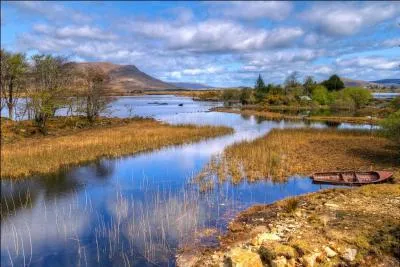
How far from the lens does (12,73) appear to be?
146 ft

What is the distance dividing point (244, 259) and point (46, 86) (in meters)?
43.0

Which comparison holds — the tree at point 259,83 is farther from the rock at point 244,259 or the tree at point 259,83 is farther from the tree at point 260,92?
the rock at point 244,259

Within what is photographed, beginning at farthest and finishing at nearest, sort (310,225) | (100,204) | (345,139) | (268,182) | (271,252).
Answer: (345,139), (268,182), (100,204), (310,225), (271,252)

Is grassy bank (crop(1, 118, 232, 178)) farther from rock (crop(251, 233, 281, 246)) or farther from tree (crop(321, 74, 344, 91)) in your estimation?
tree (crop(321, 74, 344, 91))

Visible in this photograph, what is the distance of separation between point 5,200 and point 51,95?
2767 centimetres

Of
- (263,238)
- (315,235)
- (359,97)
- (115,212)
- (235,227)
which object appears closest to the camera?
(263,238)

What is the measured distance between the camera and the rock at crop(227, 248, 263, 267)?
994 cm

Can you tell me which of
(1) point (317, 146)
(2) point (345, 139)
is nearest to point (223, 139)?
(1) point (317, 146)

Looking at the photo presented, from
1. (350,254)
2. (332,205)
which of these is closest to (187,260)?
(350,254)

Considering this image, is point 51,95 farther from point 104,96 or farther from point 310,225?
point 310,225

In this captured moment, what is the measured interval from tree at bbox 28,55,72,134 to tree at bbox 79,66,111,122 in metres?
2.94

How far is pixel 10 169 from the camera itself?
2331cm

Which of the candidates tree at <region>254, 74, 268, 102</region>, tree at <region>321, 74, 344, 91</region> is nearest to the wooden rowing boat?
tree at <region>254, 74, 268, 102</region>

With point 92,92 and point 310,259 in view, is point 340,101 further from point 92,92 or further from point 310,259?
point 310,259
